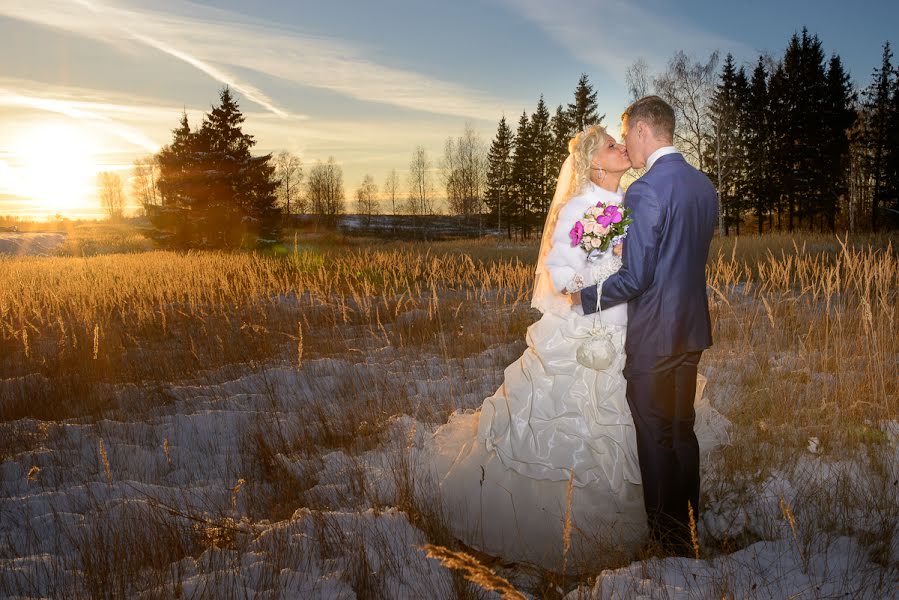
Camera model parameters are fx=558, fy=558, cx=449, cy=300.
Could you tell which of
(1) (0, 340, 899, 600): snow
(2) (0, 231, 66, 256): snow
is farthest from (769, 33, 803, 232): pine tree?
(2) (0, 231, 66, 256): snow

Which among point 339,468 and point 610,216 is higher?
→ point 610,216

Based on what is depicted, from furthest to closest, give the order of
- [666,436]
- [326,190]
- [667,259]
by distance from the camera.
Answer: [326,190], [666,436], [667,259]

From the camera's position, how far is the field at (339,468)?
2.49 m

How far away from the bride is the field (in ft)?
0.60

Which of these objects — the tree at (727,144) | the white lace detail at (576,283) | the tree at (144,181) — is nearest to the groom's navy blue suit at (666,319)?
the white lace detail at (576,283)

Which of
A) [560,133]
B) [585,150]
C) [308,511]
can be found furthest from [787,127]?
[308,511]

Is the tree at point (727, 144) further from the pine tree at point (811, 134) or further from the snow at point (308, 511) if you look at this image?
the snow at point (308, 511)

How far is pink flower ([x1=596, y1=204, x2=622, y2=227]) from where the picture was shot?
2.66 metres

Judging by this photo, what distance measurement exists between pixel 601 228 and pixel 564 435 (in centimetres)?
116

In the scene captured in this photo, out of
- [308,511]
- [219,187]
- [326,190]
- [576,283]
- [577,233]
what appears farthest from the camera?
[326,190]

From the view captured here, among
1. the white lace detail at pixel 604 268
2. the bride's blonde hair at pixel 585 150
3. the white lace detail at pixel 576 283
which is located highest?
the bride's blonde hair at pixel 585 150

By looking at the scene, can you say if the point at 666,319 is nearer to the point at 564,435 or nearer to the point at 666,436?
the point at 666,436

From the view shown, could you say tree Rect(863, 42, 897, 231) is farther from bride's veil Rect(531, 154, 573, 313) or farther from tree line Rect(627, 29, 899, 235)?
bride's veil Rect(531, 154, 573, 313)

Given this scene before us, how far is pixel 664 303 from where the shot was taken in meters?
2.60
